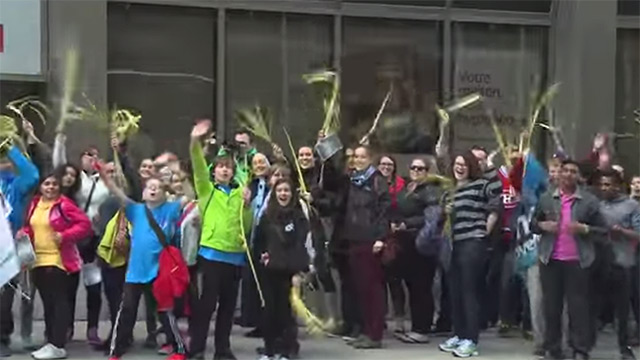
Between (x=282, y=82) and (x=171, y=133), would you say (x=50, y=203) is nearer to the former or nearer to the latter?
(x=171, y=133)

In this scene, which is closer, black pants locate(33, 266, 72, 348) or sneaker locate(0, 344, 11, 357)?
black pants locate(33, 266, 72, 348)

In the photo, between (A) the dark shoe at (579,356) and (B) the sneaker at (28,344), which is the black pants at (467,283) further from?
(B) the sneaker at (28,344)

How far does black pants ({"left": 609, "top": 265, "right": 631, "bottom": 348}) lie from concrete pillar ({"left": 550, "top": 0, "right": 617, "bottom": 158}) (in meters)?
3.44

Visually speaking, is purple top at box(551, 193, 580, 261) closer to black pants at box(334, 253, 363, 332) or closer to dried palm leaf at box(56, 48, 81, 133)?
black pants at box(334, 253, 363, 332)

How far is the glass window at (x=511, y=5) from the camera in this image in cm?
1249

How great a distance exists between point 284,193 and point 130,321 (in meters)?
1.52

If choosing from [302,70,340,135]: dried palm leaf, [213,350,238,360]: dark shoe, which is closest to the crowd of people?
[213,350,238,360]: dark shoe

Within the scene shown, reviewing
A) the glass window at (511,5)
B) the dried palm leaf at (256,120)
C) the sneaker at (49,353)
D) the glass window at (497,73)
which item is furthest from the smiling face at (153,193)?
the glass window at (511,5)

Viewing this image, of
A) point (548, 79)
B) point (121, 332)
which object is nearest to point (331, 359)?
point (121, 332)

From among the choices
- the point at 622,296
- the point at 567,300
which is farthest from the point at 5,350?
the point at 622,296

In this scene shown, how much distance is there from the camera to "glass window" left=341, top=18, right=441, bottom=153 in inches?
467

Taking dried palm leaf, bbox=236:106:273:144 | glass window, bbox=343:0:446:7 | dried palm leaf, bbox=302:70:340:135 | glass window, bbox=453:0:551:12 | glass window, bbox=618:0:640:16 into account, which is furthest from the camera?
glass window, bbox=618:0:640:16

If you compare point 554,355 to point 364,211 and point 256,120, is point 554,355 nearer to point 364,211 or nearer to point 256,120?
point 364,211

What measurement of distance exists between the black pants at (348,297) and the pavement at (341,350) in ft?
0.67
